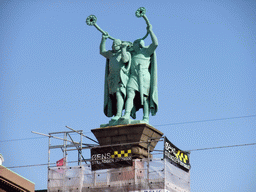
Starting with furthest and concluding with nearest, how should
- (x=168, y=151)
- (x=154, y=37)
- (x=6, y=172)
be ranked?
(x=6, y=172)
(x=154, y=37)
(x=168, y=151)

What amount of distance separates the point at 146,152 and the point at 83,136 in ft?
16.2

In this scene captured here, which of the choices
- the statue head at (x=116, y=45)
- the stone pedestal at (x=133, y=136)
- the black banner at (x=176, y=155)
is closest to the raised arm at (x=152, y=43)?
the statue head at (x=116, y=45)

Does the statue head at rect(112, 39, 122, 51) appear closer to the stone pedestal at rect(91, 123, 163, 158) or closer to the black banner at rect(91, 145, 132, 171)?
the stone pedestal at rect(91, 123, 163, 158)

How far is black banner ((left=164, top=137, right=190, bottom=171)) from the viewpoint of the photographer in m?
41.1

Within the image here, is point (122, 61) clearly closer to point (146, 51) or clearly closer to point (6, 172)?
point (146, 51)

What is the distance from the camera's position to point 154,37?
44.2 m

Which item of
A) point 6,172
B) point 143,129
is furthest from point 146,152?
point 6,172

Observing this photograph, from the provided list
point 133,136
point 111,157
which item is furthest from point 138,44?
point 111,157

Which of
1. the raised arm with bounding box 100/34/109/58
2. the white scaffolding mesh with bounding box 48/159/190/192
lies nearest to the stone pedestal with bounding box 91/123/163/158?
the white scaffolding mesh with bounding box 48/159/190/192

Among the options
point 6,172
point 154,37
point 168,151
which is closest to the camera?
point 168,151

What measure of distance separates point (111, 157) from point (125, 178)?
5.13 ft

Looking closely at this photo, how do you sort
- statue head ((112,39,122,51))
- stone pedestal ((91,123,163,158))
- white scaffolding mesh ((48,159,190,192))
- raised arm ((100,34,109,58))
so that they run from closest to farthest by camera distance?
white scaffolding mesh ((48,159,190,192)) < stone pedestal ((91,123,163,158)) < statue head ((112,39,122,51)) < raised arm ((100,34,109,58))

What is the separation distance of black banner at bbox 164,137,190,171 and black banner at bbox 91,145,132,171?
2.29m

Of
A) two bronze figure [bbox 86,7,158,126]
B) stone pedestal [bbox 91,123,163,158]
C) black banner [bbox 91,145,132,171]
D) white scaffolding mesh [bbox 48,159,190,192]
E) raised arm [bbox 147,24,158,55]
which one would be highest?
raised arm [bbox 147,24,158,55]
